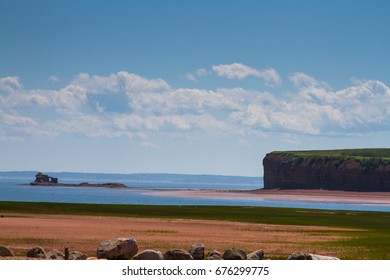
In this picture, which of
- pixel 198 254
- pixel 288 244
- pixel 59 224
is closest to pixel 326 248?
pixel 288 244

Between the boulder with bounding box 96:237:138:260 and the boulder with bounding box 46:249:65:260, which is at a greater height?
the boulder with bounding box 96:237:138:260

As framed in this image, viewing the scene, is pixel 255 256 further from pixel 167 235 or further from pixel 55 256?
pixel 167 235

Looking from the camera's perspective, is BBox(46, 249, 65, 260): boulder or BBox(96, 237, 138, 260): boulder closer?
BBox(46, 249, 65, 260): boulder

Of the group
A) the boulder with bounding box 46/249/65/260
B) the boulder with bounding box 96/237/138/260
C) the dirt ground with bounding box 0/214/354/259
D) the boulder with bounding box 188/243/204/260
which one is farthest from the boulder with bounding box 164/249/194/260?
the dirt ground with bounding box 0/214/354/259

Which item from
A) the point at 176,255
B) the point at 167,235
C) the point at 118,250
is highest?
the point at 118,250

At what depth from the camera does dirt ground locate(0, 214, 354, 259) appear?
50.7 meters

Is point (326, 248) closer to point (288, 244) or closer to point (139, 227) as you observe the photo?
point (288, 244)

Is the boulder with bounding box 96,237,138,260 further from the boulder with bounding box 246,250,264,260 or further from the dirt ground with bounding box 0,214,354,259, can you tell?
the dirt ground with bounding box 0,214,354,259

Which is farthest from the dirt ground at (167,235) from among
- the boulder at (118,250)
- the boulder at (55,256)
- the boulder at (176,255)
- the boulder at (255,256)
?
the boulder at (176,255)

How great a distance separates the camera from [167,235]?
61.7 meters

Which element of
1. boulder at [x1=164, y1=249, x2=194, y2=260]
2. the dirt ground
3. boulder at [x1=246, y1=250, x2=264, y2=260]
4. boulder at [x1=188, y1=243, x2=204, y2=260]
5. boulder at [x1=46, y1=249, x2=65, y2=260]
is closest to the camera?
boulder at [x1=46, y1=249, x2=65, y2=260]

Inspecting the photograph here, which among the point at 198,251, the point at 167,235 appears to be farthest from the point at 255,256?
the point at 167,235
